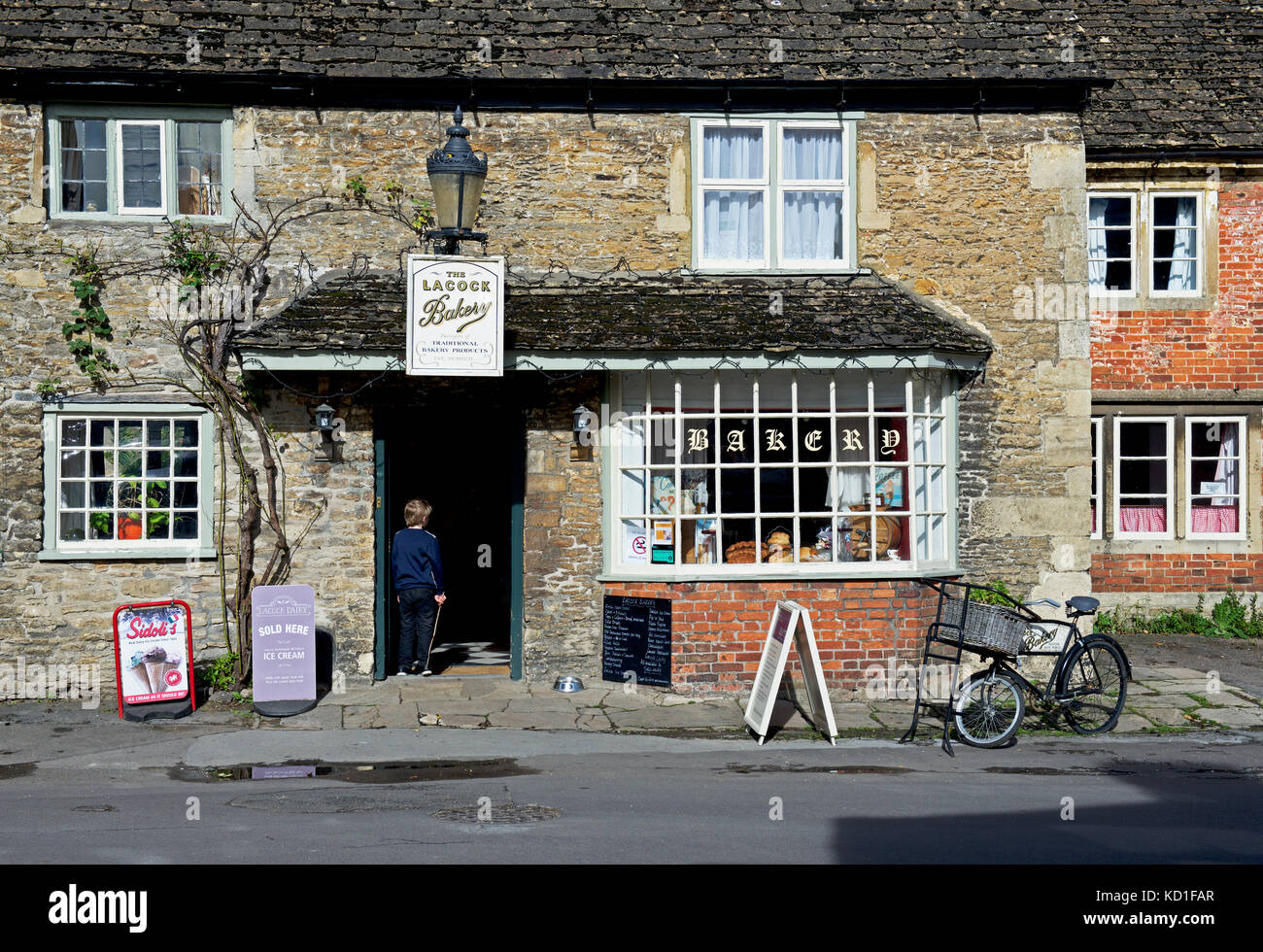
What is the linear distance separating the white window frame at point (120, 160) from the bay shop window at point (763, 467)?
406 cm

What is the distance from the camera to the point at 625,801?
8.06m

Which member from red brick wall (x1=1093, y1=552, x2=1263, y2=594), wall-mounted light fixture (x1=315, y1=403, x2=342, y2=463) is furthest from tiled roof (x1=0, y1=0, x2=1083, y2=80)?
red brick wall (x1=1093, y1=552, x2=1263, y2=594)

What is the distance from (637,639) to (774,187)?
442cm

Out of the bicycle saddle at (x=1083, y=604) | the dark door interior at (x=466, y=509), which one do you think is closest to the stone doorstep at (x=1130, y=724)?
the bicycle saddle at (x=1083, y=604)

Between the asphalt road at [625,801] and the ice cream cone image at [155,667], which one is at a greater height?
the ice cream cone image at [155,667]

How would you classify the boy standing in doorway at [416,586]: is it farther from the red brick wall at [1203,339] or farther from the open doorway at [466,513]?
the red brick wall at [1203,339]

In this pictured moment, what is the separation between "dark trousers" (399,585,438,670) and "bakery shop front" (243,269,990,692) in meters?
0.19

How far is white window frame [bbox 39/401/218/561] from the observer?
464 inches

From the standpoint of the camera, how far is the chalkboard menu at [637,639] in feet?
38.6

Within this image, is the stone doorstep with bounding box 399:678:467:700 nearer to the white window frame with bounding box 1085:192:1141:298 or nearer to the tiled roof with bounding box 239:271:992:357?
the tiled roof with bounding box 239:271:992:357

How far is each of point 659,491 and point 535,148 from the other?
337 cm

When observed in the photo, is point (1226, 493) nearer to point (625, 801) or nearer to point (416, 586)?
point (416, 586)

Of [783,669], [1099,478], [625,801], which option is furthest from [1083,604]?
[1099,478]

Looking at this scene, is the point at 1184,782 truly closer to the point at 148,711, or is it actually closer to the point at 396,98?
the point at 148,711
